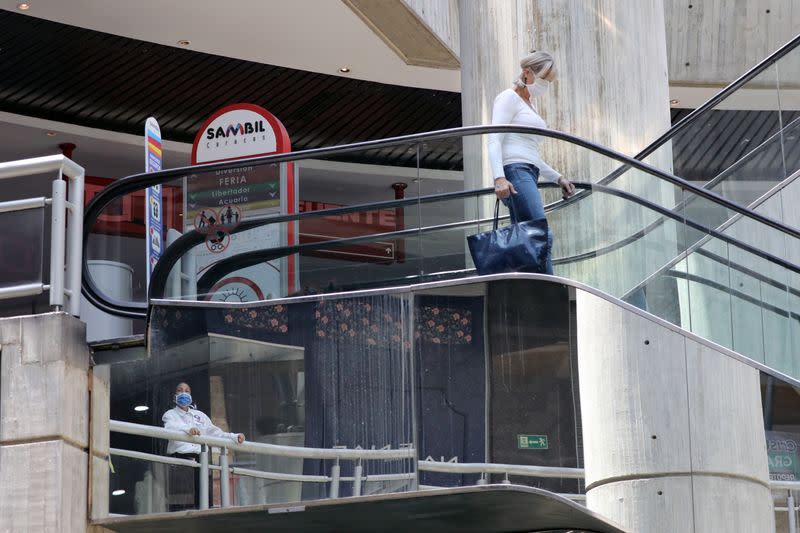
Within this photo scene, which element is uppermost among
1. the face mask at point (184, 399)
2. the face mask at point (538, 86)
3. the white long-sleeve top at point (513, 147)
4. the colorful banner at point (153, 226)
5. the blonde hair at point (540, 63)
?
the blonde hair at point (540, 63)

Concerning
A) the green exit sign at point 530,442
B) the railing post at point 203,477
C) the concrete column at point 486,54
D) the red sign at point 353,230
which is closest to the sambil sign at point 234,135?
the concrete column at point 486,54

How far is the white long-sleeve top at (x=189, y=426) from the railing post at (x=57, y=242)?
817 millimetres

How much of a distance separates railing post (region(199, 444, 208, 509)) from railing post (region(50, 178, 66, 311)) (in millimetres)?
1032

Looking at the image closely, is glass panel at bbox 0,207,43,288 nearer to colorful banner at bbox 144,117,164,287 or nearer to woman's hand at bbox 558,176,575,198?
colorful banner at bbox 144,117,164,287

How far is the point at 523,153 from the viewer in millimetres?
7355

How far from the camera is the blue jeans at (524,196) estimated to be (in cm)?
723

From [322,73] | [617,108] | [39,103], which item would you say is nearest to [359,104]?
[322,73]

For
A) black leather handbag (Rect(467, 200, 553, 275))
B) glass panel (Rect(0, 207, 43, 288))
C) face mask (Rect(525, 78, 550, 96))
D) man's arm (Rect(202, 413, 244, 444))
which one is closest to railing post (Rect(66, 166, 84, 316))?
glass panel (Rect(0, 207, 43, 288))

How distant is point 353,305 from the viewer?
7258 mm

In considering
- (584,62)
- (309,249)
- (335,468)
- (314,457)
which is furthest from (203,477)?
(584,62)

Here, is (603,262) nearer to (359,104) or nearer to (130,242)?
(130,242)

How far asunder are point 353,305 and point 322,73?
8.98 meters

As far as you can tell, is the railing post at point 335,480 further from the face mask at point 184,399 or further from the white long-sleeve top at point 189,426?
the face mask at point 184,399

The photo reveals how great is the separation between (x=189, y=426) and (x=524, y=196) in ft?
6.93
